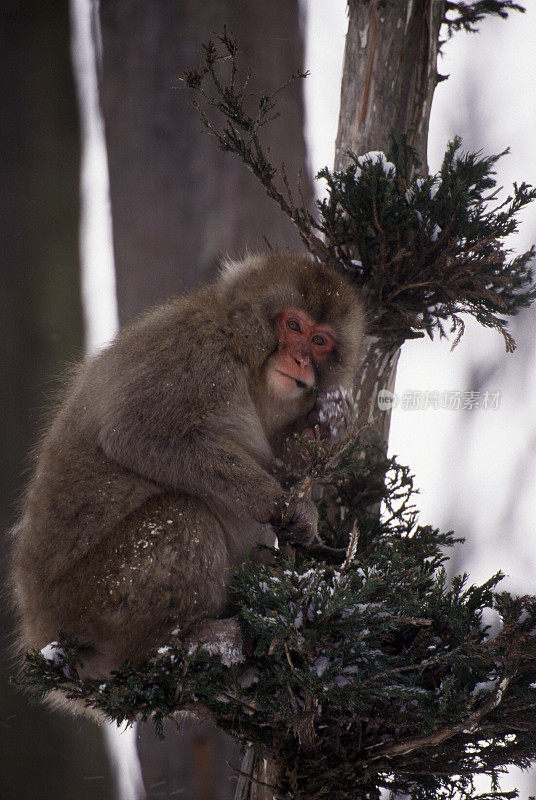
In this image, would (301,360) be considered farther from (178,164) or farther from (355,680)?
(178,164)

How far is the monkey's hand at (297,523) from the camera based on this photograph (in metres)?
2.39

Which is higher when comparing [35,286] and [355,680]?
[35,286]

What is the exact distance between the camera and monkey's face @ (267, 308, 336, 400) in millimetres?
2787

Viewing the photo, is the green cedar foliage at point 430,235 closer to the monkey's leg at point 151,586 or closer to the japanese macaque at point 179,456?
the japanese macaque at point 179,456

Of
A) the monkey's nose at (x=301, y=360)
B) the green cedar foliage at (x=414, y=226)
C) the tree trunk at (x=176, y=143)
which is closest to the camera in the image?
the green cedar foliage at (x=414, y=226)

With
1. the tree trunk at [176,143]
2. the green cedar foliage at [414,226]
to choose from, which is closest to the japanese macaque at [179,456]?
the green cedar foliage at [414,226]

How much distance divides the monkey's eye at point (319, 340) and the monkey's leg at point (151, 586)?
951 mm

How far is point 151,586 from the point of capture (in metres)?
2.32

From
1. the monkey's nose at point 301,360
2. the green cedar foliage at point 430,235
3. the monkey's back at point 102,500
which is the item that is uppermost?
the green cedar foliage at point 430,235

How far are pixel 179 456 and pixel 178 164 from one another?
2.12 m

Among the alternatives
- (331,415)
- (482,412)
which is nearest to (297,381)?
(331,415)

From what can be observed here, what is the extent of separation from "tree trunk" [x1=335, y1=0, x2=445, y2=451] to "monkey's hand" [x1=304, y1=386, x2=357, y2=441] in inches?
17.4

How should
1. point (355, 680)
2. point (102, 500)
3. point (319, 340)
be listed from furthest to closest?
point (319, 340) < point (102, 500) < point (355, 680)

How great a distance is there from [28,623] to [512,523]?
412 cm
